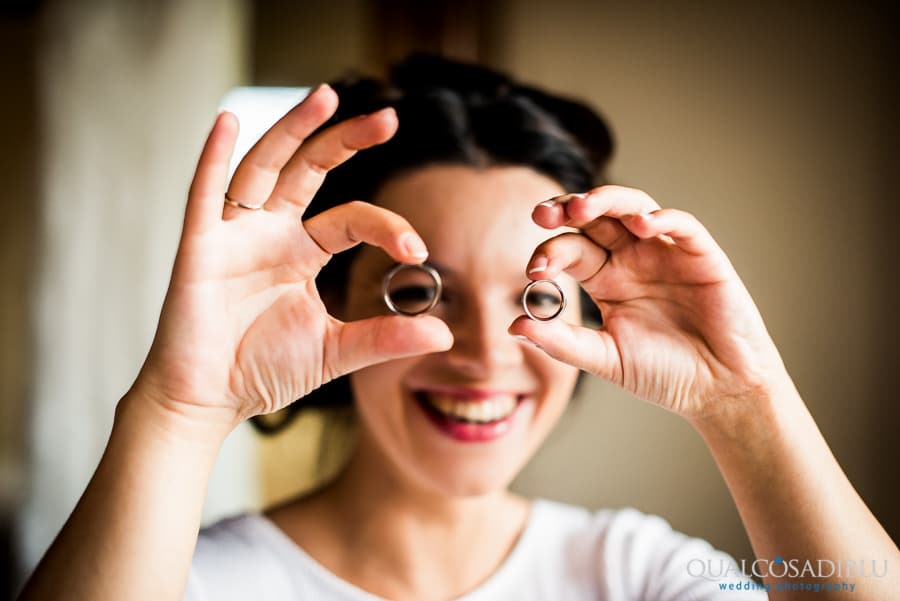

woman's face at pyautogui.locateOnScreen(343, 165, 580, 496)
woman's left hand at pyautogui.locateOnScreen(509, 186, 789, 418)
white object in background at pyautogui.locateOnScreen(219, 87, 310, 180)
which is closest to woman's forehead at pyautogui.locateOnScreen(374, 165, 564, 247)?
woman's face at pyautogui.locateOnScreen(343, 165, 580, 496)

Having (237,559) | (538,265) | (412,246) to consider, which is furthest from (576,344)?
(237,559)

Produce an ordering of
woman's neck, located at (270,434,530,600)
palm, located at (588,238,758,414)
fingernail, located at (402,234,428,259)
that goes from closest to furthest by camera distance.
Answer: fingernail, located at (402,234,428,259) < palm, located at (588,238,758,414) < woman's neck, located at (270,434,530,600)

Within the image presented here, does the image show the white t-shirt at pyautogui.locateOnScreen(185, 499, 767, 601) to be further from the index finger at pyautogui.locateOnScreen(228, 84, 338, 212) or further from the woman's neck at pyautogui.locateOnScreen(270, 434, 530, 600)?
the index finger at pyautogui.locateOnScreen(228, 84, 338, 212)

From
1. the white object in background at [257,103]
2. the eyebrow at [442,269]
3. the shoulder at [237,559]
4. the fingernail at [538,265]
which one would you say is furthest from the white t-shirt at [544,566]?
the white object in background at [257,103]

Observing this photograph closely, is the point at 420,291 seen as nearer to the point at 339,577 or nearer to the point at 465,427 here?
the point at 465,427

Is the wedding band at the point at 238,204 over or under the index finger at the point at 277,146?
under

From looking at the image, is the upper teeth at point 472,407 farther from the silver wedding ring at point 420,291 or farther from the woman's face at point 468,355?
the silver wedding ring at point 420,291
